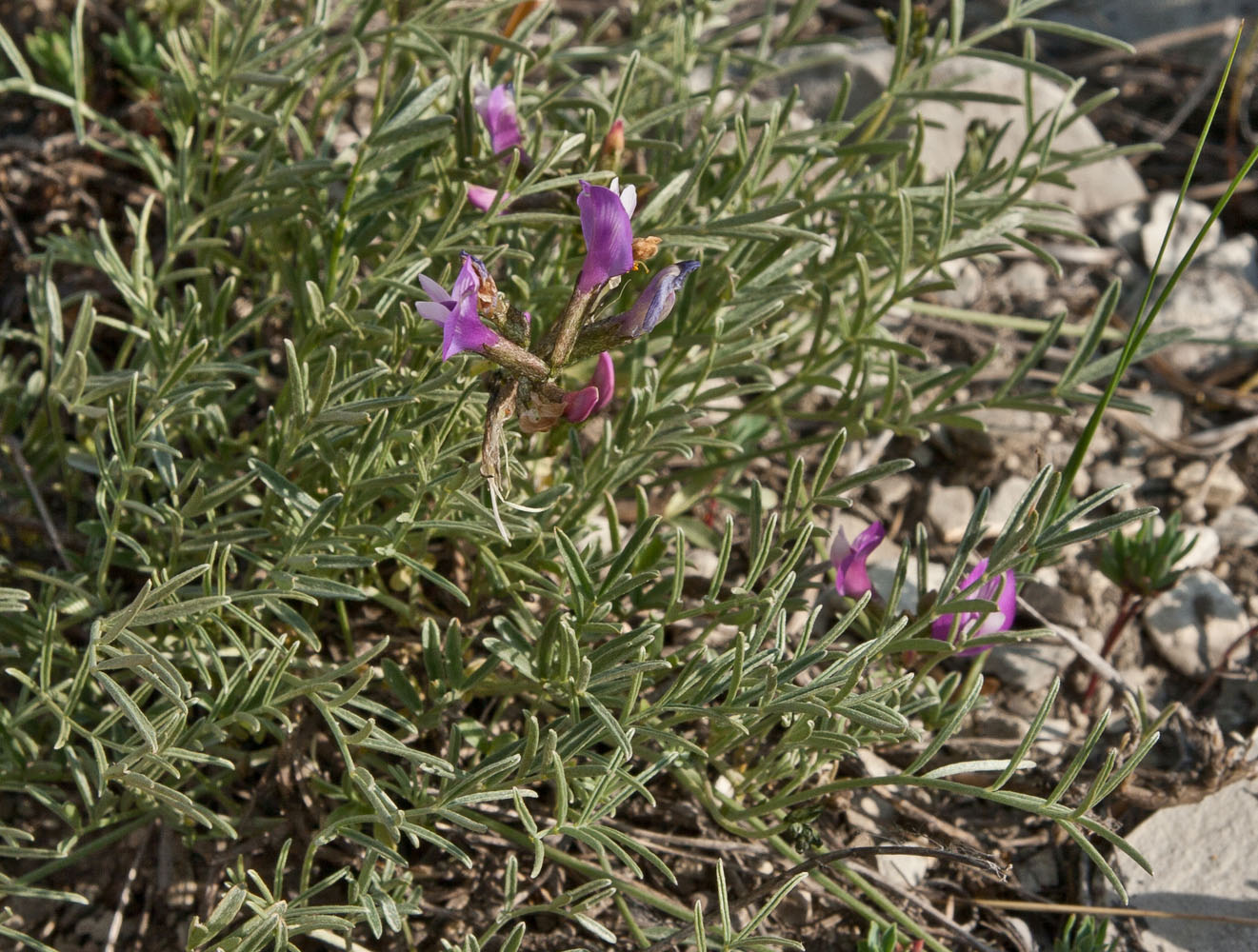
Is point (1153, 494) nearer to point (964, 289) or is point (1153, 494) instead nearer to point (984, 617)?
point (964, 289)

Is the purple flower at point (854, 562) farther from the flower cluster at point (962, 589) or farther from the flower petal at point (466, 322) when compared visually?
the flower petal at point (466, 322)

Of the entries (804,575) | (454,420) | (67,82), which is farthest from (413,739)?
(67,82)

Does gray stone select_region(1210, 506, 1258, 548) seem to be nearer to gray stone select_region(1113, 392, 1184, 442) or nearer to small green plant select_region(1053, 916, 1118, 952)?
gray stone select_region(1113, 392, 1184, 442)

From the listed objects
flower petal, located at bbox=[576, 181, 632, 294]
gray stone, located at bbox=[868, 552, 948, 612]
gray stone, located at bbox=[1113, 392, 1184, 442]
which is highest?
flower petal, located at bbox=[576, 181, 632, 294]

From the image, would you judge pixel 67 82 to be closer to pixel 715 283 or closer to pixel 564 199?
pixel 564 199

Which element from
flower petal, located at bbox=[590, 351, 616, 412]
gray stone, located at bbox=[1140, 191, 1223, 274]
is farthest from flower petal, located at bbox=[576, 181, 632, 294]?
gray stone, located at bbox=[1140, 191, 1223, 274]

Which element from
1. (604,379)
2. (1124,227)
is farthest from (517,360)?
(1124,227)
